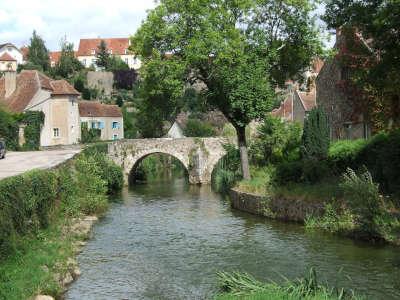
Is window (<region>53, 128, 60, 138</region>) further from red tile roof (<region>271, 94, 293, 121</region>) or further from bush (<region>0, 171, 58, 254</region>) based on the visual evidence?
bush (<region>0, 171, 58, 254</region>)

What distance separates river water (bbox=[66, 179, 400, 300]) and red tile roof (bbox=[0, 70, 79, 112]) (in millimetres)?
26842

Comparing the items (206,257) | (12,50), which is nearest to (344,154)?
(206,257)

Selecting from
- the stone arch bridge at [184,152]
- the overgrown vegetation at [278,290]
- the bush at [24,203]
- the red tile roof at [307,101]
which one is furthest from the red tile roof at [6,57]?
the overgrown vegetation at [278,290]

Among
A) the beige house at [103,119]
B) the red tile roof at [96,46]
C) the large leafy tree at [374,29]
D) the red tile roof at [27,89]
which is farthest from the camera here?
the red tile roof at [96,46]

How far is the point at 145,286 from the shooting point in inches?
643

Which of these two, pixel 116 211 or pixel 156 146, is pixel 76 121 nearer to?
pixel 156 146

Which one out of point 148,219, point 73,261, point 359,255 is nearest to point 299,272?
point 359,255

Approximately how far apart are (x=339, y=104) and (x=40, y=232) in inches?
824

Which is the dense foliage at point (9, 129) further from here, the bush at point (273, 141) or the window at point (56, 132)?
the bush at point (273, 141)

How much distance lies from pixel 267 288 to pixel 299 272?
421cm

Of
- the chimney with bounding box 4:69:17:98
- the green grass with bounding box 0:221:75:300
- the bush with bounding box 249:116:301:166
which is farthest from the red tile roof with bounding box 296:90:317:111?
the green grass with bounding box 0:221:75:300

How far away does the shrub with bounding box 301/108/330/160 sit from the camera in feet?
96.9

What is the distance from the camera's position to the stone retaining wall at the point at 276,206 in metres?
24.9

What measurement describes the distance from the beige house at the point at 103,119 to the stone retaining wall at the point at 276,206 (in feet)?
128
